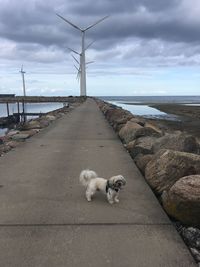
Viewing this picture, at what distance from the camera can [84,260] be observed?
459 cm

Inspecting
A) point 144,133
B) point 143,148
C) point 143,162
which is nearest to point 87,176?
point 143,162

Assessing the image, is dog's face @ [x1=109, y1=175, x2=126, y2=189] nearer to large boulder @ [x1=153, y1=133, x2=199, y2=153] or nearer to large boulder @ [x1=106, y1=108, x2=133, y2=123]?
large boulder @ [x1=153, y1=133, x2=199, y2=153]

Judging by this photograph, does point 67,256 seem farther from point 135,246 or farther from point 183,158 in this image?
point 183,158

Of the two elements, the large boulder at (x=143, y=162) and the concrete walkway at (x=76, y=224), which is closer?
the concrete walkway at (x=76, y=224)

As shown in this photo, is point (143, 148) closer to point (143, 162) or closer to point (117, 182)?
point (143, 162)

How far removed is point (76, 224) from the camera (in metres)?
5.72

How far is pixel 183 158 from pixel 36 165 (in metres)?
4.09

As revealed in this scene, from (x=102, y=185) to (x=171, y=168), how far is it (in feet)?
4.44

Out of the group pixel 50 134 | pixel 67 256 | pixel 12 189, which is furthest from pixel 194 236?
pixel 50 134

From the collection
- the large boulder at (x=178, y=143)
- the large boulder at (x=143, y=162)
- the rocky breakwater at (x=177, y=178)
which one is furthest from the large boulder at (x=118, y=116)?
the large boulder at (x=143, y=162)

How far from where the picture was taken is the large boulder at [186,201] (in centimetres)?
561

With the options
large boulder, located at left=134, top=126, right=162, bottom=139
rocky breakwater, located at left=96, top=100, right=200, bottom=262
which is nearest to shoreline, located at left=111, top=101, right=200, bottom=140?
large boulder, located at left=134, top=126, right=162, bottom=139

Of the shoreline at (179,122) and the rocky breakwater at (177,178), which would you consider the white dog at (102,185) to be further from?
the shoreline at (179,122)

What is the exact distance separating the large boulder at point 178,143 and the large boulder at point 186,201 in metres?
4.30
